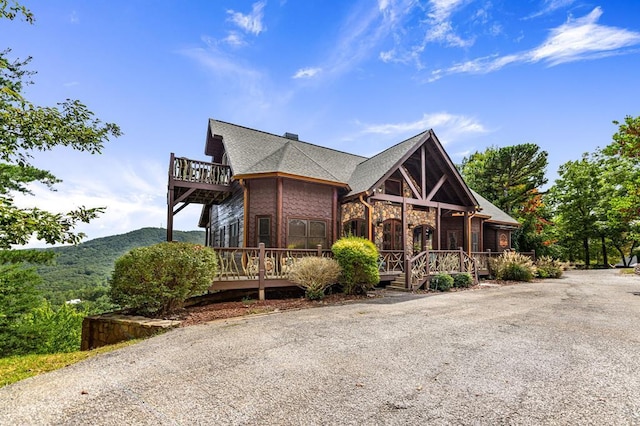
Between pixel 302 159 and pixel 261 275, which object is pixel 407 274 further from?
pixel 302 159

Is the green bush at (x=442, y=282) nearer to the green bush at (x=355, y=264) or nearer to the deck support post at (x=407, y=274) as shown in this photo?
the deck support post at (x=407, y=274)

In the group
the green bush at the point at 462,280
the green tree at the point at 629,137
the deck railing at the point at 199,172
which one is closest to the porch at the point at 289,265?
the green bush at the point at 462,280

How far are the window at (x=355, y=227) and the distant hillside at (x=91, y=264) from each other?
25643 millimetres

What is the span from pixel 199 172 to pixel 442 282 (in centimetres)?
1159

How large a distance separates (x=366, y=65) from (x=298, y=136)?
6512mm

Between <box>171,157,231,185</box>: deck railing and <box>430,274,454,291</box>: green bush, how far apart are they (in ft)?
33.5

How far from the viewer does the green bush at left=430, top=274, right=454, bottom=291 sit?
12.9 m

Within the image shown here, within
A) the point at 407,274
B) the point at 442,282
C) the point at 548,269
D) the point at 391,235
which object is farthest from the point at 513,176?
the point at 407,274

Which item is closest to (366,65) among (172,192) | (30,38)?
(172,192)

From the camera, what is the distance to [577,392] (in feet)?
11.5

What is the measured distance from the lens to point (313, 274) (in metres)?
9.92

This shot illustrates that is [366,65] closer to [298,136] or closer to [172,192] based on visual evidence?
[298,136]

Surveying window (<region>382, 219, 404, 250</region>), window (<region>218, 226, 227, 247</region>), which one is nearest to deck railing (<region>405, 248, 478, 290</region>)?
window (<region>382, 219, 404, 250</region>)

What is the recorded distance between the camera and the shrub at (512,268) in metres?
16.8
